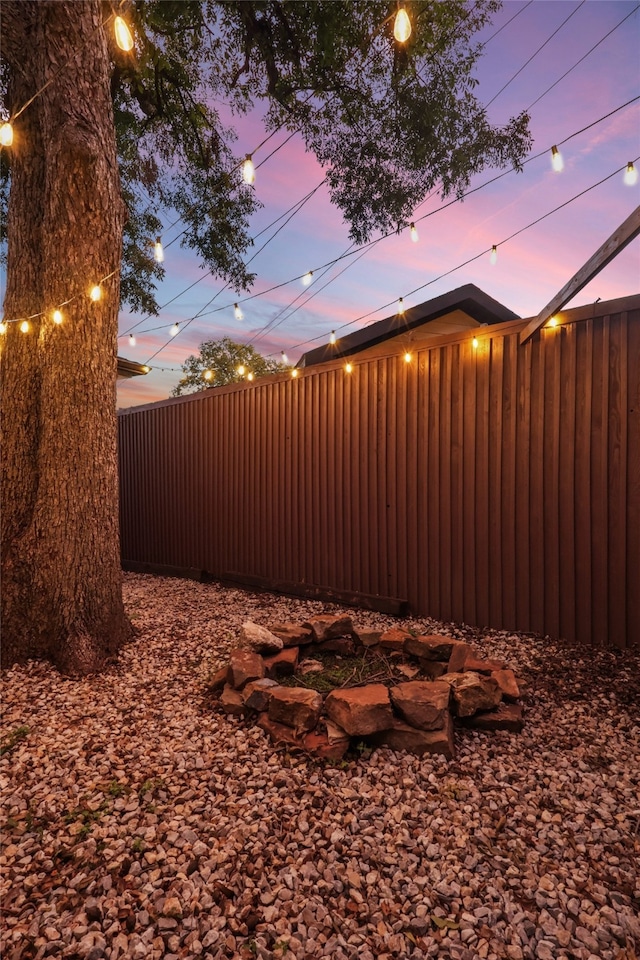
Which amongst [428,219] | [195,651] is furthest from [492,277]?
[195,651]

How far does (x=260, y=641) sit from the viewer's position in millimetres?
2877

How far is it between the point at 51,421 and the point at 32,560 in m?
0.97

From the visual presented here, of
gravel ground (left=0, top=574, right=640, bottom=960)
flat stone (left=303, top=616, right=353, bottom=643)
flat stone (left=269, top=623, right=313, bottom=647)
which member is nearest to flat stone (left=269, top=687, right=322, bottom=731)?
gravel ground (left=0, top=574, right=640, bottom=960)

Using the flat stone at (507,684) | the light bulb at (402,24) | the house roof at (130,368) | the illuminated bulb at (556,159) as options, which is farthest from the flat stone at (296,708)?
the house roof at (130,368)

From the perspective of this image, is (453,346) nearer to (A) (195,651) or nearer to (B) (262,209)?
(A) (195,651)

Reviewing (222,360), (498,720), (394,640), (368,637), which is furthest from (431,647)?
(222,360)

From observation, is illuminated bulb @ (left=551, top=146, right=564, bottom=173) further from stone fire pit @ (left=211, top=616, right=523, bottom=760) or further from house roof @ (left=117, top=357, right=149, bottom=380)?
house roof @ (left=117, top=357, right=149, bottom=380)

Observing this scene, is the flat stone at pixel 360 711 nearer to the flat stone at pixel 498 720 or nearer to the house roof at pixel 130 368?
the flat stone at pixel 498 720

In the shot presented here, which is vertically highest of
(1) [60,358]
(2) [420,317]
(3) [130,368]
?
(2) [420,317]

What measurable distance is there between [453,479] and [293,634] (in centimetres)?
203

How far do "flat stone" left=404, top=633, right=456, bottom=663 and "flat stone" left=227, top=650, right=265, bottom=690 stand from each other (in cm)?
98

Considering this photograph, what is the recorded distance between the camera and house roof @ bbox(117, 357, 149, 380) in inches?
293

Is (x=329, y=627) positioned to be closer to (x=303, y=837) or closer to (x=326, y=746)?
(x=326, y=746)

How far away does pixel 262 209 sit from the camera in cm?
684
